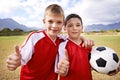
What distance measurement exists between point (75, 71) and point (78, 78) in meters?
0.10

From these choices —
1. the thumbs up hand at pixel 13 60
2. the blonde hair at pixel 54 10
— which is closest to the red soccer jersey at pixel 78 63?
the blonde hair at pixel 54 10

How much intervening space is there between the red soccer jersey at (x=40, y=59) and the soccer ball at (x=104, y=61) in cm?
51

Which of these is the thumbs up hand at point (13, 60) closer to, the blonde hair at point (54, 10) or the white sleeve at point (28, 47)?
the white sleeve at point (28, 47)

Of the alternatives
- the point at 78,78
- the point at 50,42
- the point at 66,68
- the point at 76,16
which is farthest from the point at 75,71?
the point at 76,16

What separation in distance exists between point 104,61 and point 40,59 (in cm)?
78

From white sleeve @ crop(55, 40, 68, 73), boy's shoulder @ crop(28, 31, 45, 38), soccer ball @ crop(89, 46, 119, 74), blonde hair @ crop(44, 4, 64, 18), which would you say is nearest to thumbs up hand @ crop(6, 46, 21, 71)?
boy's shoulder @ crop(28, 31, 45, 38)

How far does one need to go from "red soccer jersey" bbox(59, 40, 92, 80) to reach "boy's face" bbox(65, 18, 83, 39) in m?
0.15

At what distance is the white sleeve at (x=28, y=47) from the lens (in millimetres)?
2932

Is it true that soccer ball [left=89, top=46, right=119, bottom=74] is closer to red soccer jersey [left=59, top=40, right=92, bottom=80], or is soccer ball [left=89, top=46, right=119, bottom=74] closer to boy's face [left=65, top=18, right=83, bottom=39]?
red soccer jersey [left=59, top=40, right=92, bottom=80]

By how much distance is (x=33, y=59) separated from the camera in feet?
10.2

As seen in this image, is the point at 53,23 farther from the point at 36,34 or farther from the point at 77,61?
the point at 77,61

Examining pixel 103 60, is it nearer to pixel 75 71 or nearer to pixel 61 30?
pixel 75 71

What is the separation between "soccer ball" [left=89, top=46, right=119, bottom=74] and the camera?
2986 mm

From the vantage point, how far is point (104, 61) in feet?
9.85
